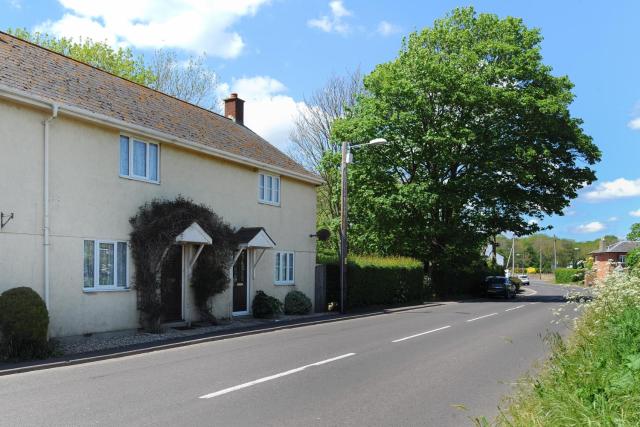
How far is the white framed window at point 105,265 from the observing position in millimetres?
13922

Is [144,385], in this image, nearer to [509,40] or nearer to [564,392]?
[564,392]

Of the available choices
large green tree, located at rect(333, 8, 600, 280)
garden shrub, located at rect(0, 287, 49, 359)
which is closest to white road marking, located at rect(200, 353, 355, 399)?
garden shrub, located at rect(0, 287, 49, 359)

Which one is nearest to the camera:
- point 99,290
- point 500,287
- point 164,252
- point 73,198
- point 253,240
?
point 73,198

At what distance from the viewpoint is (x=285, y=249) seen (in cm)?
2206

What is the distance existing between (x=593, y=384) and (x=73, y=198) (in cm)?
1161

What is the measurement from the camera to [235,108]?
25.8 metres

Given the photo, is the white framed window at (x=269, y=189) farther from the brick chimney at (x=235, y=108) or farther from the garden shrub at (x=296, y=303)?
the brick chimney at (x=235, y=108)

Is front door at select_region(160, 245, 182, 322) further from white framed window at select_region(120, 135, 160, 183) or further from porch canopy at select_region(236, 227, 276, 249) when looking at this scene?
porch canopy at select_region(236, 227, 276, 249)

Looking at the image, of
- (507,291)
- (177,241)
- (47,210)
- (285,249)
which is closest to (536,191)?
(507,291)

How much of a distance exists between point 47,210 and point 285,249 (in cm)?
1057

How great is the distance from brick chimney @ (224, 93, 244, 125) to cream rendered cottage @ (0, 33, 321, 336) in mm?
A: 4756

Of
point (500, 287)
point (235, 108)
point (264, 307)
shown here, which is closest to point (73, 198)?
point (264, 307)

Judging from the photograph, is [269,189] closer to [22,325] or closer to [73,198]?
[73,198]

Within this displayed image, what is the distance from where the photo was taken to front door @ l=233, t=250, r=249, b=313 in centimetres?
1938
